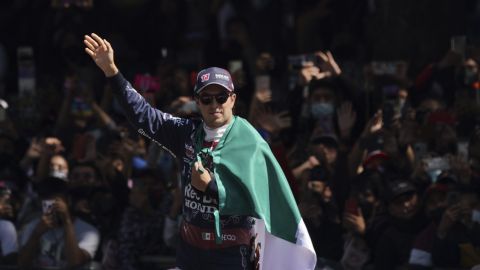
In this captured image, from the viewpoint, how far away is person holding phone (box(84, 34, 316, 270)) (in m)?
8.30

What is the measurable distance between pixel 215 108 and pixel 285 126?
3463 millimetres

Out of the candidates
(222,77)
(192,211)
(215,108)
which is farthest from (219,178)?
(222,77)

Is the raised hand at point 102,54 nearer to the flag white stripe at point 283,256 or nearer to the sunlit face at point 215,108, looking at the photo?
the sunlit face at point 215,108

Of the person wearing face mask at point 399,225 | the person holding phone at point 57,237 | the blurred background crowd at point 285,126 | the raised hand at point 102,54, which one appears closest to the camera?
the raised hand at point 102,54

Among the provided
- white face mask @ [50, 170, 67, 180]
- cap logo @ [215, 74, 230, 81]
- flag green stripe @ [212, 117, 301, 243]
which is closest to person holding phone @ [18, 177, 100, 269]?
white face mask @ [50, 170, 67, 180]

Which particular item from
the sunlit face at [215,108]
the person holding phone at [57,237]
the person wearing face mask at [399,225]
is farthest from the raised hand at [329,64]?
the sunlit face at [215,108]

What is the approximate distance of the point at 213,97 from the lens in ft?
27.3

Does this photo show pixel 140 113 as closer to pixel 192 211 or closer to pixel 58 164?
pixel 192 211

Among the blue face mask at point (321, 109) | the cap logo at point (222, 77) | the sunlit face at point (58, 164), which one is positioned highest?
the cap logo at point (222, 77)

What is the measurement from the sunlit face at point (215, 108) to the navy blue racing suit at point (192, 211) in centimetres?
22

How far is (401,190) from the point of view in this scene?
10977 mm

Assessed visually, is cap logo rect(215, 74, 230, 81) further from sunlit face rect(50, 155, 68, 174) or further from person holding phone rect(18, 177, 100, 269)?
sunlit face rect(50, 155, 68, 174)

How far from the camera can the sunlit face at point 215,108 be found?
27.3 feet

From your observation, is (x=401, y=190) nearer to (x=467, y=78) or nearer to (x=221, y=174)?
(x=467, y=78)
